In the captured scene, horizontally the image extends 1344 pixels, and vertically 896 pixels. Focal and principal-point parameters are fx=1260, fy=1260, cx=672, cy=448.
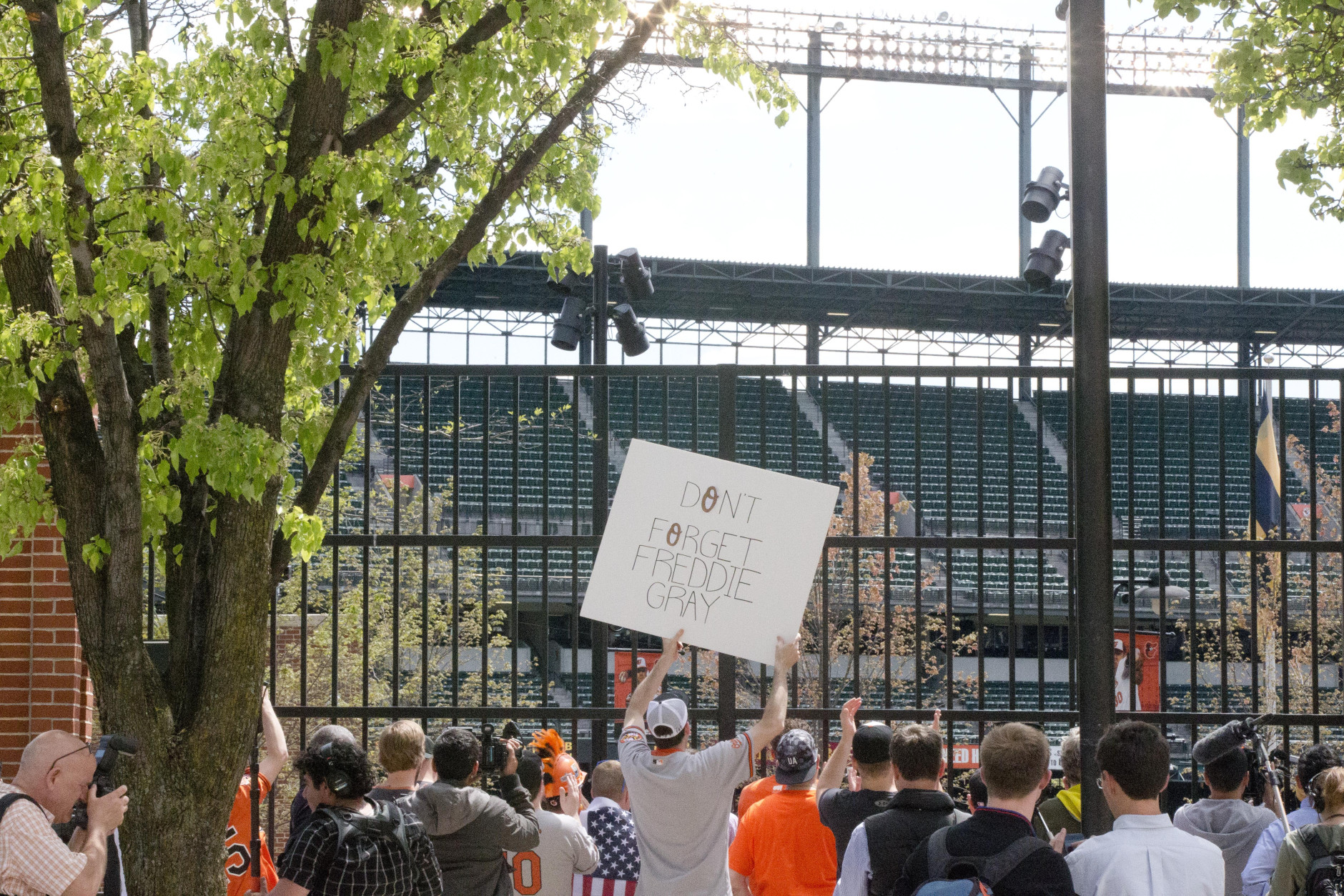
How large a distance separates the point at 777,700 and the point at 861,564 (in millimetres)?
19021

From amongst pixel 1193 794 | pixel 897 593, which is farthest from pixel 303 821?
pixel 897 593

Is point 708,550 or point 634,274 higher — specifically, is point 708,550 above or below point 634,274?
below

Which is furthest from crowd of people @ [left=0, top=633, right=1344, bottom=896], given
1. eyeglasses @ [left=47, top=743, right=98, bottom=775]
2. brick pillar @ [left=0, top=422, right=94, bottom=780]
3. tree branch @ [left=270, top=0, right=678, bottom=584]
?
brick pillar @ [left=0, top=422, right=94, bottom=780]

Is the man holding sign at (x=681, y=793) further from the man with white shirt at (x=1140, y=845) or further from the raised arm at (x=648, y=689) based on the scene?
Result: the man with white shirt at (x=1140, y=845)

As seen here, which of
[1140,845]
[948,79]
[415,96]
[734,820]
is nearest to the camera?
[1140,845]

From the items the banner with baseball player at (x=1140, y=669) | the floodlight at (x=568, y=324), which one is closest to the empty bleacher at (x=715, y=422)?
the banner with baseball player at (x=1140, y=669)

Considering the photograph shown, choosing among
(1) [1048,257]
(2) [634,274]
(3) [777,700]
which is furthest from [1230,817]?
(1) [1048,257]

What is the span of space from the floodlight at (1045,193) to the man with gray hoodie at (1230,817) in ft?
38.0

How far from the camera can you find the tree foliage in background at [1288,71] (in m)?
6.41

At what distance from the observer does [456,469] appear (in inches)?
221

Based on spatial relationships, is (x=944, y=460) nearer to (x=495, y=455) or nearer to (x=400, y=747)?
(x=495, y=455)

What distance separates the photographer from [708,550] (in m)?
4.79

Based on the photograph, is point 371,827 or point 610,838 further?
point 610,838

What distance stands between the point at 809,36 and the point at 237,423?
1238 inches
